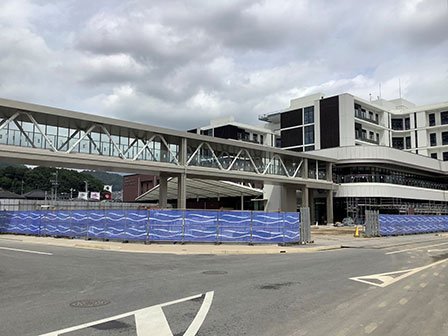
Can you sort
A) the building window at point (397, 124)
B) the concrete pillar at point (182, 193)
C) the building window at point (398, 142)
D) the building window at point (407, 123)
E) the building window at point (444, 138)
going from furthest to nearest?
1. the building window at point (397, 124)
2. the building window at point (398, 142)
3. the building window at point (407, 123)
4. the building window at point (444, 138)
5. the concrete pillar at point (182, 193)

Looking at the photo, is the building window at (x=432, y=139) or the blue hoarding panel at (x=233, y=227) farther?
the building window at (x=432, y=139)

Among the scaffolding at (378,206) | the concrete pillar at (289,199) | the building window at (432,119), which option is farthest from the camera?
the building window at (432,119)

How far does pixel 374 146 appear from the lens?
6081 centimetres

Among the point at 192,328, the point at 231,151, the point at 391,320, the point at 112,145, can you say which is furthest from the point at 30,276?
the point at 231,151

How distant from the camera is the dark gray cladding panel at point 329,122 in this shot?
74.0 metres

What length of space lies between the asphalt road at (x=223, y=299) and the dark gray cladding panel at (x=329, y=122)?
60.7m

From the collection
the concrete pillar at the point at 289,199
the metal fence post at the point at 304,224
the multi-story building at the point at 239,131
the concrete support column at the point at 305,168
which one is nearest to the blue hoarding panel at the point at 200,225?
the metal fence post at the point at 304,224

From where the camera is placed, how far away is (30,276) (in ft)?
41.7

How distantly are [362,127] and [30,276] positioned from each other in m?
71.9

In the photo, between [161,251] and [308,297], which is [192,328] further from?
[161,251]

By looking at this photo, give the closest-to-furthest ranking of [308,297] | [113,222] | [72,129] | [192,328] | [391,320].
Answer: [192,328]
[391,320]
[308,297]
[113,222]
[72,129]

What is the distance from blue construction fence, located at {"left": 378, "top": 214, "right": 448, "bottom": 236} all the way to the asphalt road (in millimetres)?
22290

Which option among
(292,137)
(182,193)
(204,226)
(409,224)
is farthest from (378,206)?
(204,226)

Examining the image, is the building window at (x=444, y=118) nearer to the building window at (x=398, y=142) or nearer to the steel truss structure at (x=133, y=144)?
the building window at (x=398, y=142)
